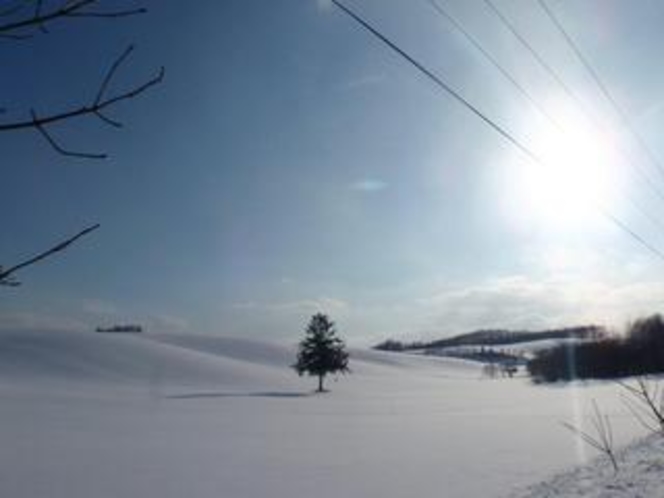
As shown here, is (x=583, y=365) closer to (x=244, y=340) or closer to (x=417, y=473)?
(x=244, y=340)

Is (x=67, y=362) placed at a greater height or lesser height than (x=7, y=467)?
greater

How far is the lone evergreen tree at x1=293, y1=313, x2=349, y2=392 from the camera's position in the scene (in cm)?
6694

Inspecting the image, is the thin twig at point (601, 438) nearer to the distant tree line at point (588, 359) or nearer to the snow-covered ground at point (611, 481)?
the snow-covered ground at point (611, 481)

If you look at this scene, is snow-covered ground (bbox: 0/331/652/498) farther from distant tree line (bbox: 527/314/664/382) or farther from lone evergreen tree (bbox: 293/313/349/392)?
distant tree line (bbox: 527/314/664/382)

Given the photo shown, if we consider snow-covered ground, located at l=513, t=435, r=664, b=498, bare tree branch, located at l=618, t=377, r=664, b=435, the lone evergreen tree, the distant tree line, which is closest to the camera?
bare tree branch, located at l=618, t=377, r=664, b=435

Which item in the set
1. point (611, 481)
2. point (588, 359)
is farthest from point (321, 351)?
point (611, 481)

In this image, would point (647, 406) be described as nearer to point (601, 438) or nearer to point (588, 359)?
point (601, 438)

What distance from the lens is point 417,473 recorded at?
16.2 m

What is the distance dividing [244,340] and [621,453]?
11504 centimetres

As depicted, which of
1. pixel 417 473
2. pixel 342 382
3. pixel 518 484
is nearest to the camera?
pixel 518 484

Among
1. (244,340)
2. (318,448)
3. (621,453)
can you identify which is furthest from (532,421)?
(244,340)

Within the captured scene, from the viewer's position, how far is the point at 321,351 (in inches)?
2650

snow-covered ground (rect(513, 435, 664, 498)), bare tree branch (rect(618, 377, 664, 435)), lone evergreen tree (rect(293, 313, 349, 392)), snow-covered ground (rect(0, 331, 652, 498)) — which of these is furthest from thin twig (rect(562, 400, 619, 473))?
lone evergreen tree (rect(293, 313, 349, 392))

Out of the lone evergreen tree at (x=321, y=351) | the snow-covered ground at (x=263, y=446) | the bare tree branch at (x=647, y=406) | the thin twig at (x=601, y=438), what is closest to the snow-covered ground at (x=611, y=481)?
the thin twig at (x=601, y=438)
